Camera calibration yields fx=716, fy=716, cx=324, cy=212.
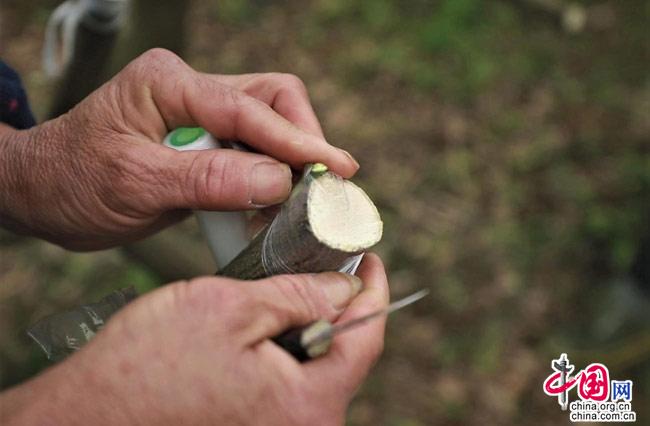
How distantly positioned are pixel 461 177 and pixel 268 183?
4.81 feet

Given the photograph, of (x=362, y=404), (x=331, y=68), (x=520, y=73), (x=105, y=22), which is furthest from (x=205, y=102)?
(x=520, y=73)

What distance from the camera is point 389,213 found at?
2.25 meters

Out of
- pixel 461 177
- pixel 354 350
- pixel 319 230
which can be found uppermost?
pixel 319 230

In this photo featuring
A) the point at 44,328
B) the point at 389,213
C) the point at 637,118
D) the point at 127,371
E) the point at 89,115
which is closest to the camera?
the point at 127,371

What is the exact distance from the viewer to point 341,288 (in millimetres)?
865

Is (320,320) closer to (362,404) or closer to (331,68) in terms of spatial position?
(362,404)

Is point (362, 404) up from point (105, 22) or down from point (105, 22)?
down

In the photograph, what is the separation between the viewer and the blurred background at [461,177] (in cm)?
194

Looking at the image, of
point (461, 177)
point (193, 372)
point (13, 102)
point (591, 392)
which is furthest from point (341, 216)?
point (461, 177)

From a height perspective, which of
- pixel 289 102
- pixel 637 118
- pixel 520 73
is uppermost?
pixel 289 102

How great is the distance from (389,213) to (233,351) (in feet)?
5.06

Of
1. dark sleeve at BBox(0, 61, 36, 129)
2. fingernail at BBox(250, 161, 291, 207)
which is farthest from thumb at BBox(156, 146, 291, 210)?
dark sleeve at BBox(0, 61, 36, 129)

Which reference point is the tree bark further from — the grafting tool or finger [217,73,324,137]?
finger [217,73,324,137]

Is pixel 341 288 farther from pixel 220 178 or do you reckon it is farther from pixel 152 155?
pixel 152 155
